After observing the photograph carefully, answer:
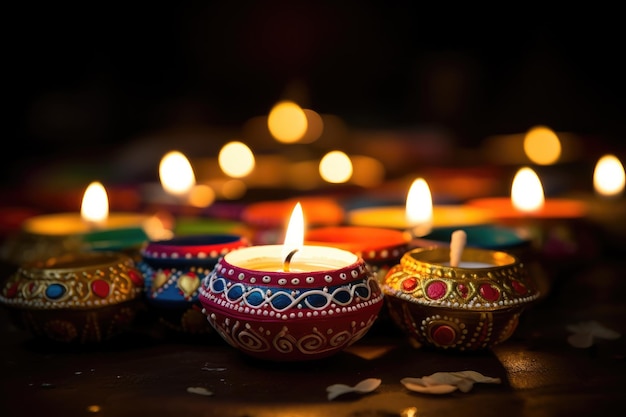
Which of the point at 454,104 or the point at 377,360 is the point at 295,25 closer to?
the point at 454,104

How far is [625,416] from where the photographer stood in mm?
1031

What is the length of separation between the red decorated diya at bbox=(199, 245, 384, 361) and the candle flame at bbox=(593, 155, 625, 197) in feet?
4.03

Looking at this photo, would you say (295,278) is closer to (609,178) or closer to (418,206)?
(418,206)

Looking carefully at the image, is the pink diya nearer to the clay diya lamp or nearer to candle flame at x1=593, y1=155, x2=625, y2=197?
the clay diya lamp

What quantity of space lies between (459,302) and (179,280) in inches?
19.6

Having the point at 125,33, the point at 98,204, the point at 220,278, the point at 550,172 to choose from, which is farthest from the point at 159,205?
the point at 125,33

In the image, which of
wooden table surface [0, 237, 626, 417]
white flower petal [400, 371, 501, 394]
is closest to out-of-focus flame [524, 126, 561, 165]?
wooden table surface [0, 237, 626, 417]

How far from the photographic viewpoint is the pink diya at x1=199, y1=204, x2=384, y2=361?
3.76ft

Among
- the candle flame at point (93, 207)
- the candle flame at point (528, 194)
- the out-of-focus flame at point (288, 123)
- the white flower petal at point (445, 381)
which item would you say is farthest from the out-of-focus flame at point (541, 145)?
the white flower petal at point (445, 381)

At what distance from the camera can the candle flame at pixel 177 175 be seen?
2.29 m

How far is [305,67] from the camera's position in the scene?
5.52m

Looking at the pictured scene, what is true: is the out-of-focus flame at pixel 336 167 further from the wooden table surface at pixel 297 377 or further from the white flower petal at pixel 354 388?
the white flower petal at pixel 354 388

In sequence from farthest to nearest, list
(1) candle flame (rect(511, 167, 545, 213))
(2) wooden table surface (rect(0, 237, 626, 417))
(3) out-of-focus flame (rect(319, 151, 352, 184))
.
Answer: (3) out-of-focus flame (rect(319, 151, 352, 184)) < (1) candle flame (rect(511, 167, 545, 213)) < (2) wooden table surface (rect(0, 237, 626, 417))

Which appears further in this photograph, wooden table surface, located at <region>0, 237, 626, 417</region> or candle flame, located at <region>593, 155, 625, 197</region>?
candle flame, located at <region>593, 155, 625, 197</region>
